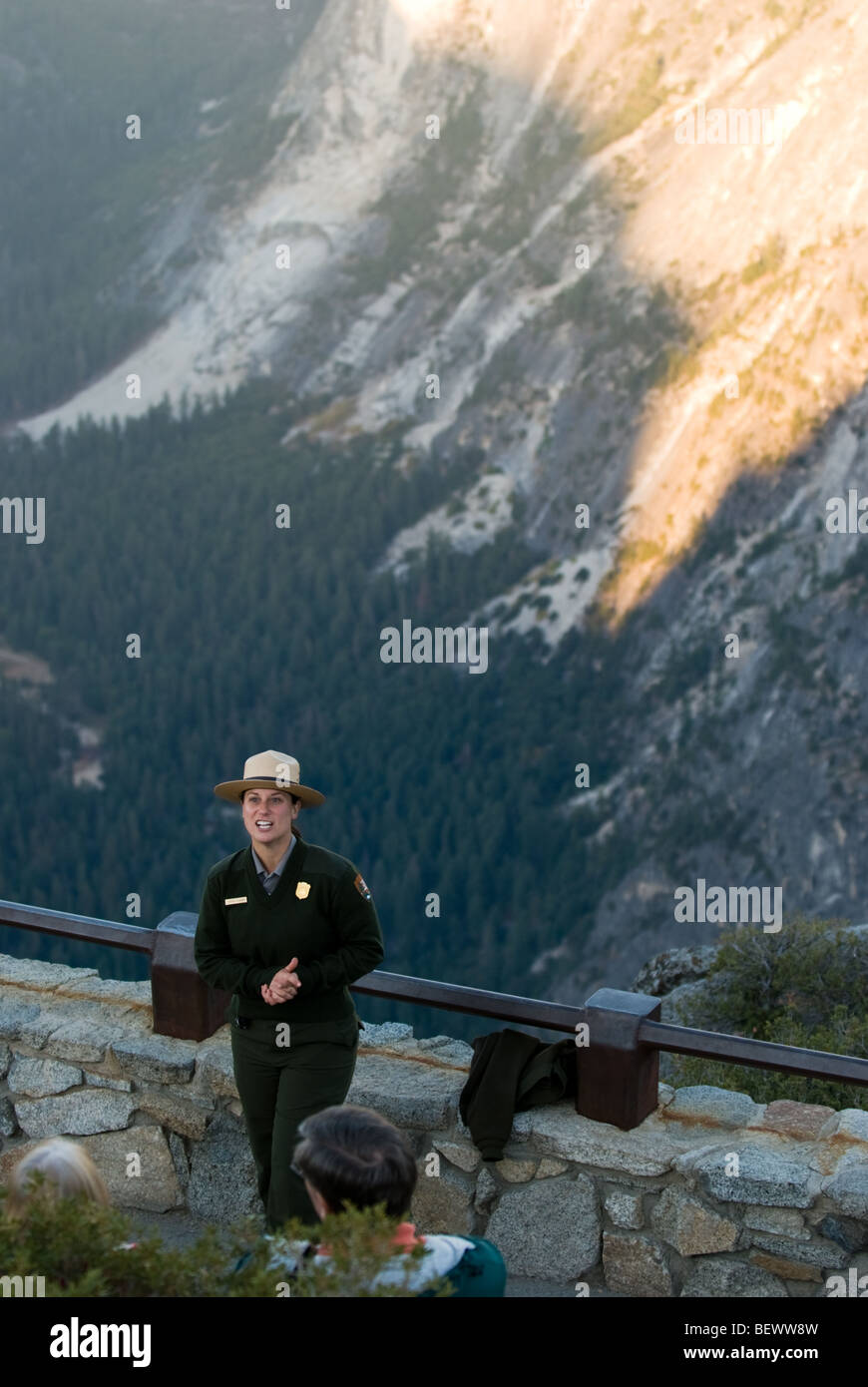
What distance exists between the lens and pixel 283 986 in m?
4.54

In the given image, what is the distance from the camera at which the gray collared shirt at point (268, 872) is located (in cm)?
472

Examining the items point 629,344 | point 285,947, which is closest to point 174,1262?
point 285,947

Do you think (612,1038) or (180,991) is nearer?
(612,1038)

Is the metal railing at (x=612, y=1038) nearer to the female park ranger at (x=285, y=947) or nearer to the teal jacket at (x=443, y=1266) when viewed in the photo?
the female park ranger at (x=285, y=947)

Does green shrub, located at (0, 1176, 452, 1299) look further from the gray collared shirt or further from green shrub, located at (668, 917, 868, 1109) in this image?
green shrub, located at (668, 917, 868, 1109)

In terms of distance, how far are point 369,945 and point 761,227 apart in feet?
215

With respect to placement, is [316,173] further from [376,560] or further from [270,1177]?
[270,1177]

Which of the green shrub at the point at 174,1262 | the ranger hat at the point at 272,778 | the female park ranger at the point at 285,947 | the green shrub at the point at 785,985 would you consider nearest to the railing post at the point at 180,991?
the female park ranger at the point at 285,947

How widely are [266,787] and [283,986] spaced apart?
612 mm

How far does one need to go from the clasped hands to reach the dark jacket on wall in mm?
927

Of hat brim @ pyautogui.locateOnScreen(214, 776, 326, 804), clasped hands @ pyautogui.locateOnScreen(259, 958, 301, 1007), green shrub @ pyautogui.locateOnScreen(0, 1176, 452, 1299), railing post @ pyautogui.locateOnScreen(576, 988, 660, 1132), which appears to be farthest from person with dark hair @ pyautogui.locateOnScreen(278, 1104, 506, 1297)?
railing post @ pyautogui.locateOnScreen(576, 988, 660, 1132)

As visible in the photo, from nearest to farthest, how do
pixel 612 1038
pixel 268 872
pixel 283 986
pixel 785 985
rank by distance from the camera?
pixel 283 986 < pixel 268 872 < pixel 612 1038 < pixel 785 985

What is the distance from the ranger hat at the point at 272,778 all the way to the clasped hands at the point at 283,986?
0.53 m

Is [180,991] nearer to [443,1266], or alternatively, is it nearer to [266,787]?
[266,787]
